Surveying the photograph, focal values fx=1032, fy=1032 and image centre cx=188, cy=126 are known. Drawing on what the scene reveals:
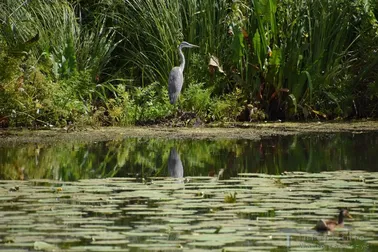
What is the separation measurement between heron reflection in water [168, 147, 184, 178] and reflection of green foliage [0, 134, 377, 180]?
53mm

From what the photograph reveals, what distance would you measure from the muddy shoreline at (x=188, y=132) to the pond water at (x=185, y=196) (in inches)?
24.5

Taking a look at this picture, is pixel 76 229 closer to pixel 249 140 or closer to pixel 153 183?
pixel 153 183

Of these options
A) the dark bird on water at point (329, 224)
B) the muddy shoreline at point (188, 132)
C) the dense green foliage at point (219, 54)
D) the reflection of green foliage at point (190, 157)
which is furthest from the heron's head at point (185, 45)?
the dark bird on water at point (329, 224)

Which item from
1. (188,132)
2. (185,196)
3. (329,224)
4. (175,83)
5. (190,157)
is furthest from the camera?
(175,83)

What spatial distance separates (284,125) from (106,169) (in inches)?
182

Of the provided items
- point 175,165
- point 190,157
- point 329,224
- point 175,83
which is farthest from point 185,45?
point 329,224

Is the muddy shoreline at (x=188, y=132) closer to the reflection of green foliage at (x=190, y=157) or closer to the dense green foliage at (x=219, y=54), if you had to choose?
the reflection of green foliage at (x=190, y=157)

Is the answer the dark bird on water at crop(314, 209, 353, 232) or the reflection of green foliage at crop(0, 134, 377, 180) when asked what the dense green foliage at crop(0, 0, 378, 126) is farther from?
the dark bird on water at crop(314, 209, 353, 232)

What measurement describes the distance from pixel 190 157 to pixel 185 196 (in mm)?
2927

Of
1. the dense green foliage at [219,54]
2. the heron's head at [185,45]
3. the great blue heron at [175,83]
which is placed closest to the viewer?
the great blue heron at [175,83]

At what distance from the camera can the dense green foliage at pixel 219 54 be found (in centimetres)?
1329

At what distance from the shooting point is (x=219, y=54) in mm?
14188

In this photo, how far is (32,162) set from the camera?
9.02m

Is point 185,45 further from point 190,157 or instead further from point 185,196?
point 185,196
